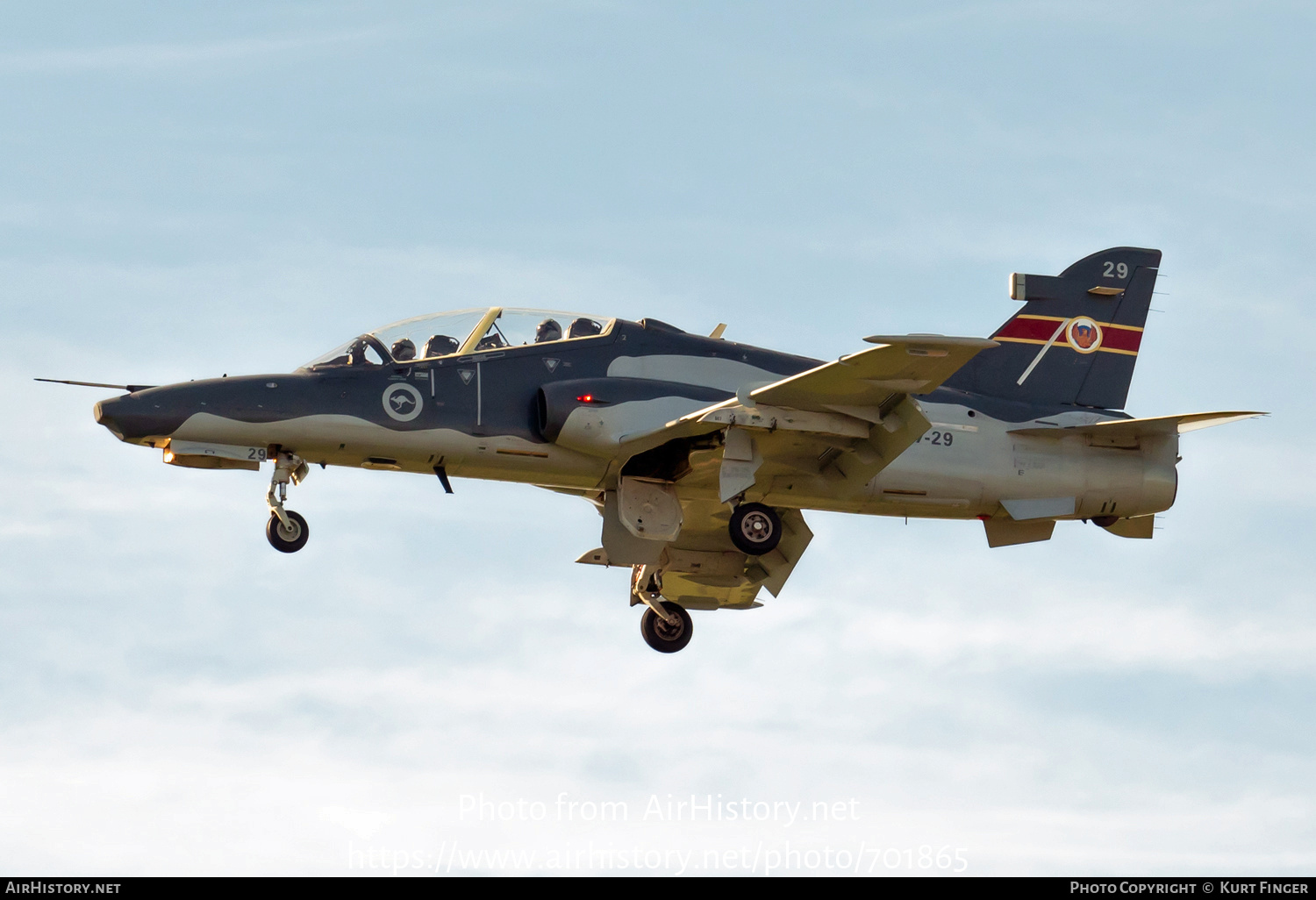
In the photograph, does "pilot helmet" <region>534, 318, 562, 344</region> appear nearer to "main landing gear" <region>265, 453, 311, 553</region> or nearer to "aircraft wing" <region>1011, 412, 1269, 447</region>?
"main landing gear" <region>265, 453, 311, 553</region>

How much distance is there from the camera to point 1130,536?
24703 millimetres

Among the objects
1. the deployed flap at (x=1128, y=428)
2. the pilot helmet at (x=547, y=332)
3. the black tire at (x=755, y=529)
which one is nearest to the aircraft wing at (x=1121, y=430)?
the deployed flap at (x=1128, y=428)

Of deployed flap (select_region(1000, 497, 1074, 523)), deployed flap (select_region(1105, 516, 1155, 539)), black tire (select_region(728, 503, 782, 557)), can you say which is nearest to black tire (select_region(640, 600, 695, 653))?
black tire (select_region(728, 503, 782, 557))

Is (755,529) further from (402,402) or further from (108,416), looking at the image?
(108,416)

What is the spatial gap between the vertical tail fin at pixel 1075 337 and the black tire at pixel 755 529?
3.80 meters

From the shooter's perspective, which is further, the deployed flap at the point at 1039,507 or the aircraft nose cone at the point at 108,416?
the deployed flap at the point at 1039,507

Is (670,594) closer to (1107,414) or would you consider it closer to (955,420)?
(955,420)

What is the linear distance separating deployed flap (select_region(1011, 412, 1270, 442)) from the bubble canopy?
6.18m

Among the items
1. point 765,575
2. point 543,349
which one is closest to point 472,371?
point 543,349

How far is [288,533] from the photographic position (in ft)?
70.1

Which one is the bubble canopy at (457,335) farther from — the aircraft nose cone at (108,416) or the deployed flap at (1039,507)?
the deployed flap at (1039,507)

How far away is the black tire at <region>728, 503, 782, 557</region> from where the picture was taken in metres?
22.6

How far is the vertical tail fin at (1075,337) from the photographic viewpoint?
24906 mm

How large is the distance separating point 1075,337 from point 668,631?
7352 millimetres
